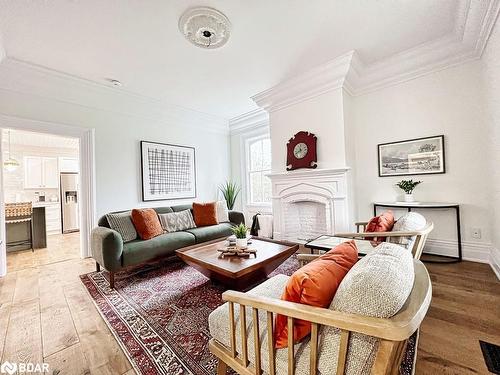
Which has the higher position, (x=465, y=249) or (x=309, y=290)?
(x=309, y=290)

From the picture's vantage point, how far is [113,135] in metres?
3.70

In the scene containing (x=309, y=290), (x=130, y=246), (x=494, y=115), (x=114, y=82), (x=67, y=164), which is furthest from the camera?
(x=67, y=164)

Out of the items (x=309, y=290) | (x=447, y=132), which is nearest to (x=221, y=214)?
(x=309, y=290)

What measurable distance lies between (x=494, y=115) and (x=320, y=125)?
1869 millimetres

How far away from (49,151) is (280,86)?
6.57m

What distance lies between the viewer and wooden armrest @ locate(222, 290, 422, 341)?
23.7 inches

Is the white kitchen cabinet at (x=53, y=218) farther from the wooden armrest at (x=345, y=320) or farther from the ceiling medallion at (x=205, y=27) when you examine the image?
the wooden armrest at (x=345, y=320)

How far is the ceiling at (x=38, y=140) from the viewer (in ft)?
16.3

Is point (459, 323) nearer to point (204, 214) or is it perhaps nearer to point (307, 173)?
point (307, 173)

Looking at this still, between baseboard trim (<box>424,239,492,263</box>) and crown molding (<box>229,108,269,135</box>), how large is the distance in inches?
140

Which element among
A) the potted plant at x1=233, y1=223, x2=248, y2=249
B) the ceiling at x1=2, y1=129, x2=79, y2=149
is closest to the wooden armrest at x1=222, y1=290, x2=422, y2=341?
the potted plant at x1=233, y1=223, x2=248, y2=249

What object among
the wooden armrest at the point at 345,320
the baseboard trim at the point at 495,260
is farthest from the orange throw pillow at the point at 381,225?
the wooden armrest at the point at 345,320

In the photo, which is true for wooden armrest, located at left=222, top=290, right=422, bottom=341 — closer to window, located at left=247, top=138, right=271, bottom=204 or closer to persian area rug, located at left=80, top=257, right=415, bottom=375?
persian area rug, located at left=80, top=257, right=415, bottom=375

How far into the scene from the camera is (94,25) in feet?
7.38
